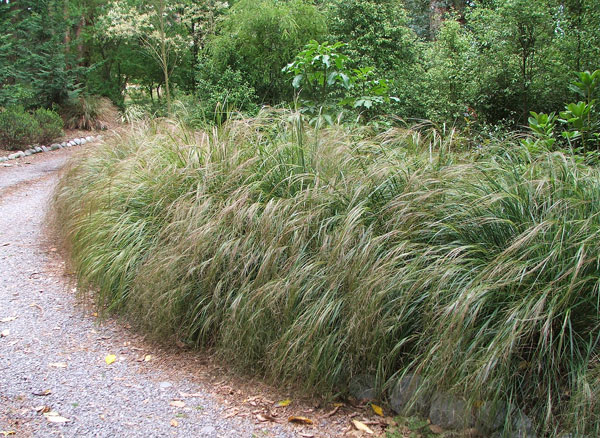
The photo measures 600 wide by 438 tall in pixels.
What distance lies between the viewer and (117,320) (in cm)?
389

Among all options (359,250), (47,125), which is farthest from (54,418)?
(47,125)

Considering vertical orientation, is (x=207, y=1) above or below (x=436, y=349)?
above

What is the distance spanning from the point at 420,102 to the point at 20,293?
20.9ft

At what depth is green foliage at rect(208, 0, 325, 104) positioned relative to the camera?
8992mm

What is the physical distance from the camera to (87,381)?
10.2ft

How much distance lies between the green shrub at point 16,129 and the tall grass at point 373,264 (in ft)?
30.2

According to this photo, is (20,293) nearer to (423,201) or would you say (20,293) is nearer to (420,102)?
(423,201)

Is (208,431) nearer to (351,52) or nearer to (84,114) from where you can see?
(351,52)

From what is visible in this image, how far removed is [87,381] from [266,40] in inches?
282

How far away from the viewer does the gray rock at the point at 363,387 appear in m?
2.81

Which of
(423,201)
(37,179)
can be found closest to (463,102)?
(423,201)

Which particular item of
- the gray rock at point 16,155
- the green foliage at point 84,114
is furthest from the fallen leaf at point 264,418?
the green foliage at point 84,114

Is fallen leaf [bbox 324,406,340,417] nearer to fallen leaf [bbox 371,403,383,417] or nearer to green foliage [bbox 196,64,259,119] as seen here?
fallen leaf [bbox 371,403,383,417]

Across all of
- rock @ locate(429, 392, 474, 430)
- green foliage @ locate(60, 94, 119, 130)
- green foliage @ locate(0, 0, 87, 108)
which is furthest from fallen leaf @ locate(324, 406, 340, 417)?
green foliage @ locate(60, 94, 119, 130)
